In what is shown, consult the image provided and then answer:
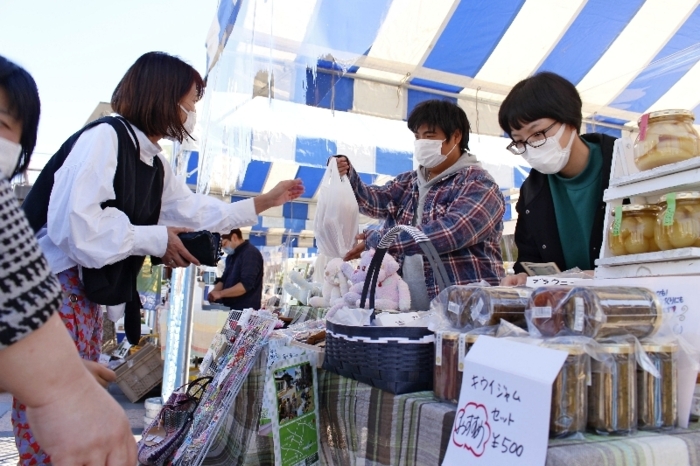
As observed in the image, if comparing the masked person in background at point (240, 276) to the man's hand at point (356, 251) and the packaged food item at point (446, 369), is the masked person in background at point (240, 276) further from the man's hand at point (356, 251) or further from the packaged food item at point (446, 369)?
the packaged food item at point (446, 369)

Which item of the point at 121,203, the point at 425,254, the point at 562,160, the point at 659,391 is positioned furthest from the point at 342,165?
the point at 659,391

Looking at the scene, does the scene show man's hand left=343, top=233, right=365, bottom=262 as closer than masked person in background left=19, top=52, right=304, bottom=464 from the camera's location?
No

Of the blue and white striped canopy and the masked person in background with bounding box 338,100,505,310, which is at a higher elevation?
the blue and white striped canopy

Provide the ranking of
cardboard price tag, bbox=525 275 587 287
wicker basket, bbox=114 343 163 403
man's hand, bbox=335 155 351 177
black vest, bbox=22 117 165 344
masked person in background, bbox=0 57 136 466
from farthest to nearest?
wicker basket, bbox=114 343 163 403
man's hand, bbox=335 155 351 177
black vest, bbox=22 117 165 344
cardboard price tag, bbox=525 275 587 287
masked person in background, bbox=0 57 136 466

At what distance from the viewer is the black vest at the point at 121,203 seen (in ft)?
5.08

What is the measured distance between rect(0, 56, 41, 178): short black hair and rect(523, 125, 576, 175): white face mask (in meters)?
1.54

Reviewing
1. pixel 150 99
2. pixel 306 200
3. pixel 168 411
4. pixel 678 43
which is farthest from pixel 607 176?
pixel 306 200

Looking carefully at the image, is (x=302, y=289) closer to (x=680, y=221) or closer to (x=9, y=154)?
(x=9, y=154)

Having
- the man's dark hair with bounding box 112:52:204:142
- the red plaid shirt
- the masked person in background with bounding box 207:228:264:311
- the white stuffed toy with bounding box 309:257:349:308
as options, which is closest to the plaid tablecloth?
the white stuffed toy with bounding box 309:257:349:308

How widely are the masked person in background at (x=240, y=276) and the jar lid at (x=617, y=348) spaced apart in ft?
14.3

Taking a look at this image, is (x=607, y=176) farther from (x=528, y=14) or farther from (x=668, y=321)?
(x=528, y=14)

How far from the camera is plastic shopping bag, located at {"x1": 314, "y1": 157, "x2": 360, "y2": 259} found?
2537 millimetres

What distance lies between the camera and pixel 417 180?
2426 mm

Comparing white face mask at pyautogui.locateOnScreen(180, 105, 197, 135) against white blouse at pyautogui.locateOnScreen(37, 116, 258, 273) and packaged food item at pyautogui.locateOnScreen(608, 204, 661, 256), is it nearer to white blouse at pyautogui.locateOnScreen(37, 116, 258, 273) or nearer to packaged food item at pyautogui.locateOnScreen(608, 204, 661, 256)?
white blouse at pyautogui.locateOnScreen(37, 116, 258, 273)
